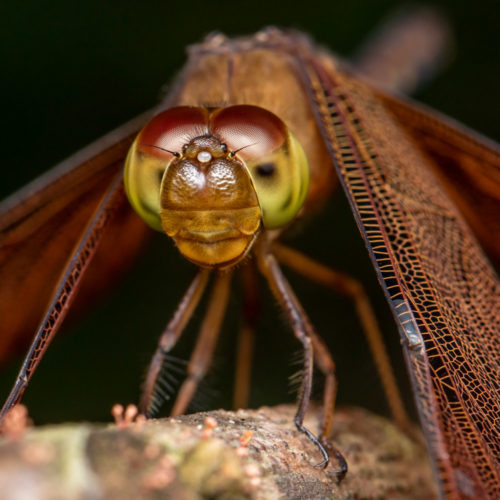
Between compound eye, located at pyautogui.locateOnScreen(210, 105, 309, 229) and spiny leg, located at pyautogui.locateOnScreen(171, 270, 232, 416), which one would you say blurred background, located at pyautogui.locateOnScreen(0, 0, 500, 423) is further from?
compound eye, located at pyautogui.locateOnScreen(210, 105, 309, 229)

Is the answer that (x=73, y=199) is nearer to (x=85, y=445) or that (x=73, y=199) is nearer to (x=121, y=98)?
(x=85, y=445)

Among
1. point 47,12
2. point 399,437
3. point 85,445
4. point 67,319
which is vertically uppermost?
point 47,12

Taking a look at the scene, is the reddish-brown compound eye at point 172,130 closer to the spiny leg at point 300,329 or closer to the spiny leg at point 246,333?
the spiny leg at point 300,329

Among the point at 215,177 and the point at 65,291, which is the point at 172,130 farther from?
the point at 65,291

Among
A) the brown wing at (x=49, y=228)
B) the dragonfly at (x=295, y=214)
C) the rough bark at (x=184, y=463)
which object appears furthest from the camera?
the brown wing at (x=49, y=228)

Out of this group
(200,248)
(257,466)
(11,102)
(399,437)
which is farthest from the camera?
(11,102)

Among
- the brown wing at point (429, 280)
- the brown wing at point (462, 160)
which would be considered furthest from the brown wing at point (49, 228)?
the brown wing at point (462, 160)

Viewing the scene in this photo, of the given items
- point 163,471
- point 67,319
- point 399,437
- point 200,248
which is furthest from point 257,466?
point 67,319

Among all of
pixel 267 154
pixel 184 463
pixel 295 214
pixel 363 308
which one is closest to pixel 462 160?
pixel 363 308
